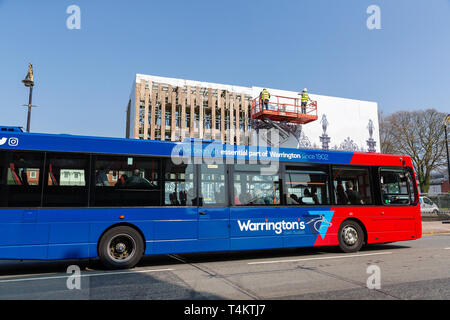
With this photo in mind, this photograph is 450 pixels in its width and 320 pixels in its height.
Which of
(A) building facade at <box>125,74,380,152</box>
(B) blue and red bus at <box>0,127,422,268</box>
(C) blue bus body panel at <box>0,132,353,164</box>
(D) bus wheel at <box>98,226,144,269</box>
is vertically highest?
(A) building facade at <box>125,74,380,152</box>

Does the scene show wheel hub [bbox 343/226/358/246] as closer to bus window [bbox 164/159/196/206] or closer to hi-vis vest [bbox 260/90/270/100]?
bus window [bbox 164/159/196/206]

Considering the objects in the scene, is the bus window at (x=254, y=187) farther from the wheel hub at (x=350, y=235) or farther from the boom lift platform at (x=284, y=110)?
the boom lift platform at (x=284, y=110)

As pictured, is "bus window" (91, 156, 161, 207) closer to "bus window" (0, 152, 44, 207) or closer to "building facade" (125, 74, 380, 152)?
"bus window" (0, 152, 44, 207)

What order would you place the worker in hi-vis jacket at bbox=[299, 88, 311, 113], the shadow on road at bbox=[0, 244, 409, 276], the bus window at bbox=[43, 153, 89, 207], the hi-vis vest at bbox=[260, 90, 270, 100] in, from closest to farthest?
the bus window at bbox=[43, 153, 89, 207] → the shadow on road at bbox=[0, 244, 409, 276] → the hi-vis vest at bbox=[260, 90, 270, 100] → the worker in hi-vis jacket at bbox=[299, 88, 311, 113]

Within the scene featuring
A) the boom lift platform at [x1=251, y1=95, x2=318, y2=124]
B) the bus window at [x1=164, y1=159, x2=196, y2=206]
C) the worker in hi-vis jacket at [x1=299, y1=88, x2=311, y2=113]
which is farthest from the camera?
the worker in hi-vis jacket at [x1=299, y1=88, x2=311, y2=113]

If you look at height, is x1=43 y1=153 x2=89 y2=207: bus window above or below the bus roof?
below

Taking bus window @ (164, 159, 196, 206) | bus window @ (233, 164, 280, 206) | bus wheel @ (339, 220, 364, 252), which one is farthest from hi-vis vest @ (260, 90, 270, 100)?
bus window @ (164, 159, 196, 206)

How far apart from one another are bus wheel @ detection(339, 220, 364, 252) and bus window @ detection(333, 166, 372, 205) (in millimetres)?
659

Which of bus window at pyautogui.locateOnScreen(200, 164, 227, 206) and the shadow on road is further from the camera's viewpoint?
bus window at pyautogui.locateOnScreen(200, 164, 227, 206)

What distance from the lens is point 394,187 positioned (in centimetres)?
1027

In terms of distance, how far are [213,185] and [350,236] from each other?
4.53 metres

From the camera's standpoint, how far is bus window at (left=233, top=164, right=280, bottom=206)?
27.8 feet

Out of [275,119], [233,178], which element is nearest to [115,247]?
[233,178]
